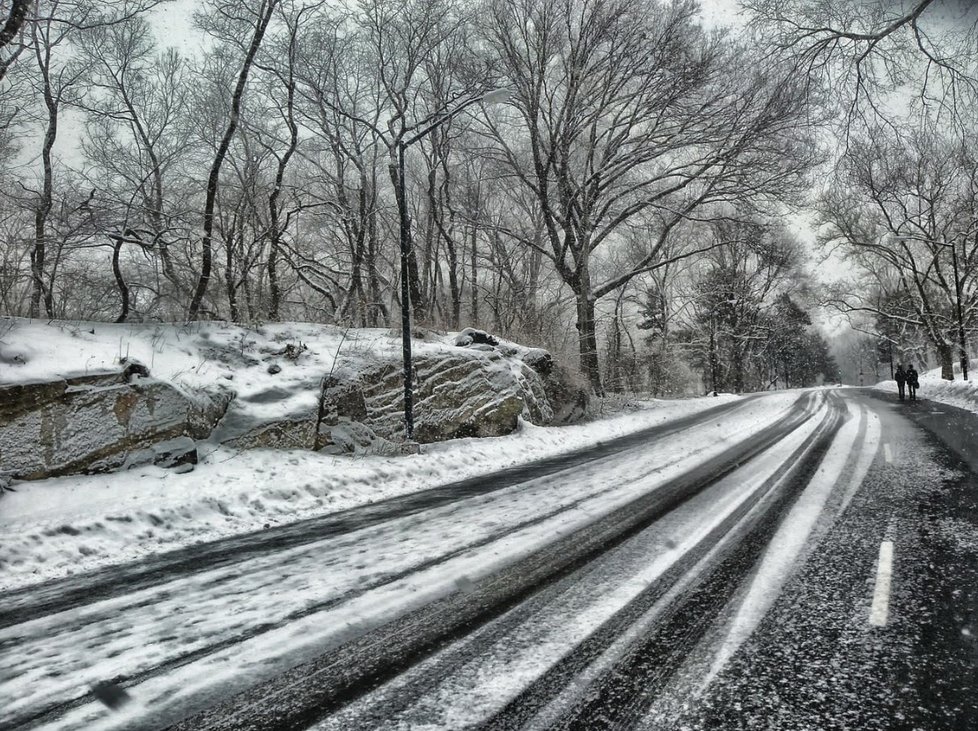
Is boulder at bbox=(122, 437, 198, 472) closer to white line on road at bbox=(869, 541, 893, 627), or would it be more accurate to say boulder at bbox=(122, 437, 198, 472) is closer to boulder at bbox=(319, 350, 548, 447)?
boulder at bbox=(319, 350, 548, 447)

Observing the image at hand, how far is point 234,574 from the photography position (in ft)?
14.7

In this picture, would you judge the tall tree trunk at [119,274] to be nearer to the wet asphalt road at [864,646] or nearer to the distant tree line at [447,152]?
the distant tree line at [447,152]

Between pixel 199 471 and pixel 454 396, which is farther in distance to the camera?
pixel 454 396

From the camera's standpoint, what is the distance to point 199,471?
7934mm

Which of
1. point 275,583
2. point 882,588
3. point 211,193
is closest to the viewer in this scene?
point 882,588

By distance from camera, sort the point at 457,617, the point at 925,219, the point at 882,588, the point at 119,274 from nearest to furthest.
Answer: the point at 457,617, the point at 882,588, the point at 119,274, the point at 925,219

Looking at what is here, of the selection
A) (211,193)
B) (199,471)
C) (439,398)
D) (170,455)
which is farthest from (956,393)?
(170,455)

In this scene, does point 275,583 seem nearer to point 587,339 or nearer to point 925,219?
point 587,339

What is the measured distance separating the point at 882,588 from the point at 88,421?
8723mm

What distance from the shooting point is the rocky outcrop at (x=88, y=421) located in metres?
6.81

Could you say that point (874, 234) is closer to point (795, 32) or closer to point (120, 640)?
point (795, 32)

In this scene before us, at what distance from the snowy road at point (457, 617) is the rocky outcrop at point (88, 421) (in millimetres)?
2977

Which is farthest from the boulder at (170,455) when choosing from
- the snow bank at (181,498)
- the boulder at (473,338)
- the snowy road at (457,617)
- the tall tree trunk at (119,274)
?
the boulder at (473,338)

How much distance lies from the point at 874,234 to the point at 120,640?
3856 cm
